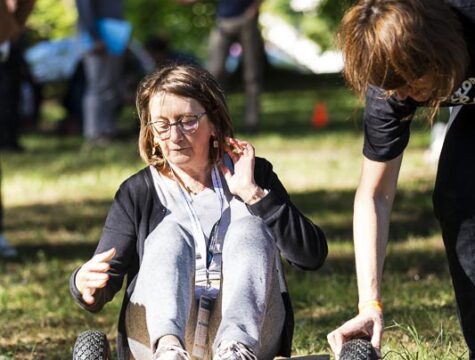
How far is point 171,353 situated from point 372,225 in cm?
78

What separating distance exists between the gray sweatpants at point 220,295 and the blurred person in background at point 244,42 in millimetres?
8305

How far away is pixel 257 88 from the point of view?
41.9ft

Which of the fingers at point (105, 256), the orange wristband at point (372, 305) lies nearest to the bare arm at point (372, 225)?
the orange wristband at point (372, 305)

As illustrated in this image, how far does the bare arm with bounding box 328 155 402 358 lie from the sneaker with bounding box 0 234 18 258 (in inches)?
139

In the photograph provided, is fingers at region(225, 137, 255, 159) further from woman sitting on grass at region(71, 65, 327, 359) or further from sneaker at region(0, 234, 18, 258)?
sneaker at region(0, 234, 18, 258)

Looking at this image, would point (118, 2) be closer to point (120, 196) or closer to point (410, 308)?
point (410, 308)

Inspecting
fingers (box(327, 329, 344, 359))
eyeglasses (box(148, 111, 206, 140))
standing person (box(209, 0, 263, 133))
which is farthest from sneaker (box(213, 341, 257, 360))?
standing person (box(209, 0, 263, 133))

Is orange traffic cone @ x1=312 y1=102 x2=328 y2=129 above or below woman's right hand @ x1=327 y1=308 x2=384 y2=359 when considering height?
below

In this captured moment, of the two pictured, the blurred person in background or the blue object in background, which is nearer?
the blue object in background

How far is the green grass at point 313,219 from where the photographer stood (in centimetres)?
490

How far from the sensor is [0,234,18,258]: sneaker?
6891 millimetres

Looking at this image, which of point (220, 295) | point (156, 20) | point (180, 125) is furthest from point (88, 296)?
point (156, 20)

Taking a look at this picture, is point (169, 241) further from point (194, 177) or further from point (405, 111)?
point (405, 111)

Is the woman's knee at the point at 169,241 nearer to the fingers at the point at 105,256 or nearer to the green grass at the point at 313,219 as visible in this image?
the fingers at the point at 105,256
